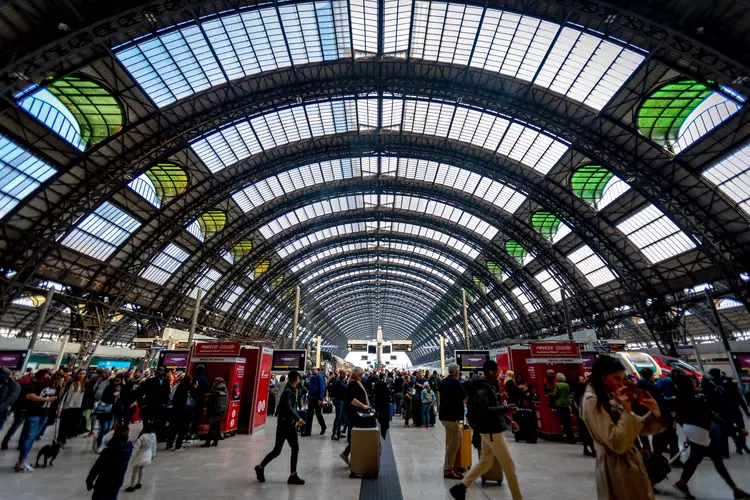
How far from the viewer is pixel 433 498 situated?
225 inches

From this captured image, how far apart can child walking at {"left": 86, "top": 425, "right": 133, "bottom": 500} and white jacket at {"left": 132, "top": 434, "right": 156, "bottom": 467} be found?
169 centimetres

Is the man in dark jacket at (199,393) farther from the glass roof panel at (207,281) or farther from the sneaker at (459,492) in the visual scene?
the glass roof panel at (207,281)

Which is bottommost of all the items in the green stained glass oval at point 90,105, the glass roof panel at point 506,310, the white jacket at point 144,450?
the white jacket at point 144,450

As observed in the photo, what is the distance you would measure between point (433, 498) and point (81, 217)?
24703 millimetres

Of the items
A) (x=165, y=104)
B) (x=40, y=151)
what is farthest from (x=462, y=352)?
(x=40, y=151)

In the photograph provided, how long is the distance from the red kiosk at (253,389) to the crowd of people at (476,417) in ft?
5.90

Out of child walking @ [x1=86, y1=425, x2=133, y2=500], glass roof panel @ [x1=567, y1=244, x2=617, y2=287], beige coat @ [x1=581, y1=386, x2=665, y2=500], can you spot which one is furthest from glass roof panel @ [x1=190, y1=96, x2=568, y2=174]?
beige coat @ [x1=581, y1=386, x2=665, y2=500]

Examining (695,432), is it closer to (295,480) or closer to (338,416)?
(295,480)

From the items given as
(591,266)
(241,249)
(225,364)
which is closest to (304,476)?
(225,364)

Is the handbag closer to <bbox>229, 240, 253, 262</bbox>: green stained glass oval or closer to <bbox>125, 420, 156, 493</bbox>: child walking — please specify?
<bbox>125, 420, 156, 493</bbox>: child walking

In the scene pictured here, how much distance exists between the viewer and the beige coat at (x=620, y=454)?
2691 millimetres

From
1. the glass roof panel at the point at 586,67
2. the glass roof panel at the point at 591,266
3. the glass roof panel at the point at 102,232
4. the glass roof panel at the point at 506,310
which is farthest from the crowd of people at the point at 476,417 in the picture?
the glass roof panel at the point at 506,310

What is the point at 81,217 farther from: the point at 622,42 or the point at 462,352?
the point at 622,42

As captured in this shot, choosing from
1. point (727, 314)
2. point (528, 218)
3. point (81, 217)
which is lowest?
point (727, 314)
